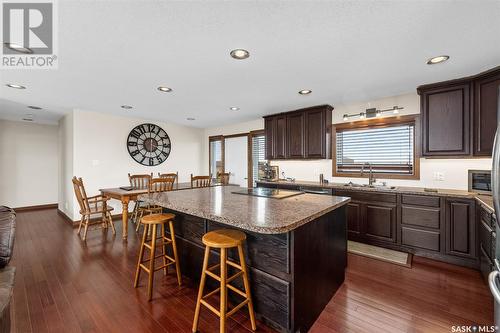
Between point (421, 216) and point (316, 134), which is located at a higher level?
point (316, 134)

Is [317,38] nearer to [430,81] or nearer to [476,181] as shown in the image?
[430,81]

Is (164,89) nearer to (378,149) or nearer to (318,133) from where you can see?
(318,133)

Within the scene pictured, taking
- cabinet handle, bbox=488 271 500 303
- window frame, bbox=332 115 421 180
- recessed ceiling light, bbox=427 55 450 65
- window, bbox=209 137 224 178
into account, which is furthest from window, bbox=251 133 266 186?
cabinet handle, bbox=488 271 500 303

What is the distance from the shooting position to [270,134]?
4691mm

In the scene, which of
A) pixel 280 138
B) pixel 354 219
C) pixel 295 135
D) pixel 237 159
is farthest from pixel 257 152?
pixel 354 219

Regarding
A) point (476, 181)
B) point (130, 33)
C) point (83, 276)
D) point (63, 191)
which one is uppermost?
point (130, 33)

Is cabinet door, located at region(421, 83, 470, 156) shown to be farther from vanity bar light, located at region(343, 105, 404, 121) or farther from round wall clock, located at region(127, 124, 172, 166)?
round wall clock, located at region(127, 124, 172, 166)

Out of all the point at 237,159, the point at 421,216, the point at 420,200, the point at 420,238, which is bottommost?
the point at 420,238

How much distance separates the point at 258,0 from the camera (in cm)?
141

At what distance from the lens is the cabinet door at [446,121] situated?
8.92 feet

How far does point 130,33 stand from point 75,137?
362 centimetres

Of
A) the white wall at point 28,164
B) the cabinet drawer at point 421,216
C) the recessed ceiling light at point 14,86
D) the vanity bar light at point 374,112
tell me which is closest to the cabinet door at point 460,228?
the cabinet drawer at point 421,216

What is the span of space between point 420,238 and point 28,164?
28.1 ft

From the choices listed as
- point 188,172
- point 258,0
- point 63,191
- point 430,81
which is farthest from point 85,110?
point 430,81
